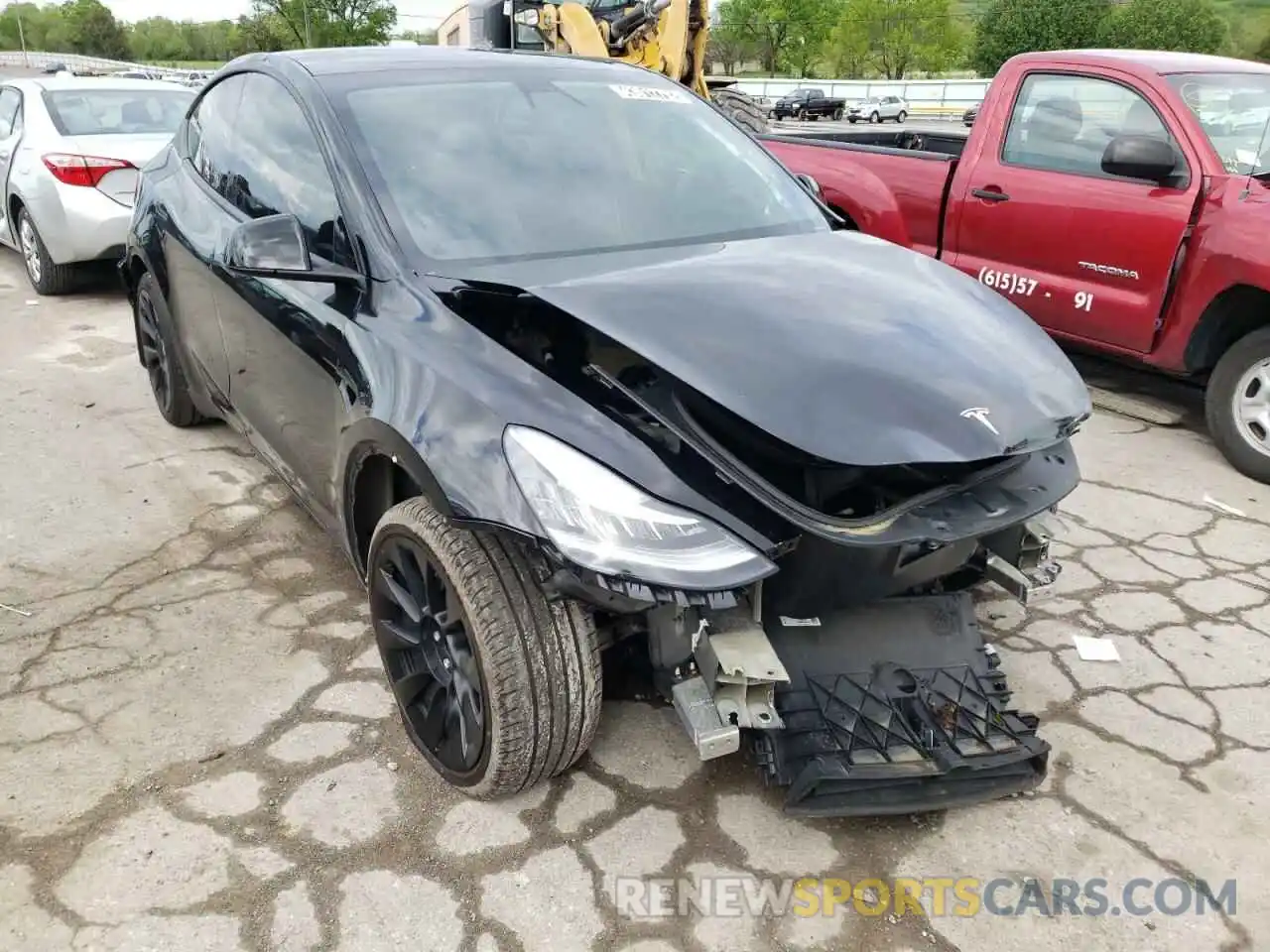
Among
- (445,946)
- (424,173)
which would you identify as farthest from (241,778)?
(424,173)

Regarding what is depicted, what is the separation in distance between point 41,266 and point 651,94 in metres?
5.95

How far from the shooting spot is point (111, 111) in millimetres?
7305

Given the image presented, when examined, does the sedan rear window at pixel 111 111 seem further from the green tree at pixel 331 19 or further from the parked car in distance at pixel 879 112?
the green tree at pixel 331 19

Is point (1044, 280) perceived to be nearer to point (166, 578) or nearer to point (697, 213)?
point (697, 213)

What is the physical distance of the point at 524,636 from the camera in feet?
7.03

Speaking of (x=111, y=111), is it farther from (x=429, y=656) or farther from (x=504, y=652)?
(x=504, y=652)

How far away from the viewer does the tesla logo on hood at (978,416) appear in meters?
2.13

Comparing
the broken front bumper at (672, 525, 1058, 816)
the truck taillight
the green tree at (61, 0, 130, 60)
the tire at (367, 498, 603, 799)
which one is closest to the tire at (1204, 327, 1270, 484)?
the broken front bumper at (672, 525, 1058, 816)

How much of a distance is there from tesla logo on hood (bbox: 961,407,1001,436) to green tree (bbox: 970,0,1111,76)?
198 feet

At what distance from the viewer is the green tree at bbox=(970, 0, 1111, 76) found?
55.5 meters

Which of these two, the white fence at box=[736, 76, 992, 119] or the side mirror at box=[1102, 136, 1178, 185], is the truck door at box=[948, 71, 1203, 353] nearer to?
the side mirror at box=[1102, 136, 1178, 185]

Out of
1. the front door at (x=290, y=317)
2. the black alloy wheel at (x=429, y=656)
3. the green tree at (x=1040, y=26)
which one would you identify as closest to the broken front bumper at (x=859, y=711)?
the black alloy wheel at (x=429, y=656)

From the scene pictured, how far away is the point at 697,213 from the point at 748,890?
6.42 ft

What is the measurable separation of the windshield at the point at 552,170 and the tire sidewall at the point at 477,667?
0.74 metres
